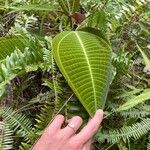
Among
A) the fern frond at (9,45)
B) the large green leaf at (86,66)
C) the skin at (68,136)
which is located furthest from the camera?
the fern frond at (9,45)

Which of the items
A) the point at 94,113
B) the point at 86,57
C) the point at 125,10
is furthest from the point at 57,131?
the point at 125,10

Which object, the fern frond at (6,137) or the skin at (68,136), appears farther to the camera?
the fern frond at (6,137)

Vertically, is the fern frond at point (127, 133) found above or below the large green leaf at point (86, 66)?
below

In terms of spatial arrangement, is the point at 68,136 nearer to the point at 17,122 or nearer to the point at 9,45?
the point at 17,122

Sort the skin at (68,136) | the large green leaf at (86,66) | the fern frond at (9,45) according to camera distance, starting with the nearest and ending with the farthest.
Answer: the skin at (68,136)
the large green leaf at (86,66)
the fern frond at (9,45)

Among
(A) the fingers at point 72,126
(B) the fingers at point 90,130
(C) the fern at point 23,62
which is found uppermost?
(C) the fern at point 23,62

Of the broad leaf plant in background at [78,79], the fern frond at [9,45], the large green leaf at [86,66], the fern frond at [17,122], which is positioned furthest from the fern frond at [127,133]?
the fern frond at [9,45]

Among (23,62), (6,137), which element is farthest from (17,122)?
(23,62)

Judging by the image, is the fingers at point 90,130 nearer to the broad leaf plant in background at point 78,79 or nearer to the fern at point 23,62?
the broad leaf plant in background at point 78,79
